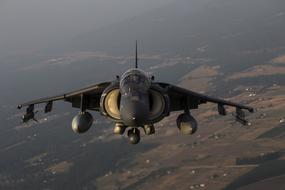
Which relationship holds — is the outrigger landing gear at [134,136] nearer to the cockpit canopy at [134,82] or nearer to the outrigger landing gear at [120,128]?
the outrigger landing gear at [120,128]

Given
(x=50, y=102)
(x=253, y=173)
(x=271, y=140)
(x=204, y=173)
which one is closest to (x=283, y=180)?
(x=253, y=173)

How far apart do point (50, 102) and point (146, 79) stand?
295 inches

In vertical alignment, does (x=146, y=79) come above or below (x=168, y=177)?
above

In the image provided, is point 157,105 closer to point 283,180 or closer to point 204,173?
point 283,180

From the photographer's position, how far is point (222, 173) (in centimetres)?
15425

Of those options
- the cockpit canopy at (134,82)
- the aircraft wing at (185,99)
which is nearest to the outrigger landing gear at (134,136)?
the cockpit canopy at (134,82)

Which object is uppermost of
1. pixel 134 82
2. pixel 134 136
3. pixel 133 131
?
pixel 134 82

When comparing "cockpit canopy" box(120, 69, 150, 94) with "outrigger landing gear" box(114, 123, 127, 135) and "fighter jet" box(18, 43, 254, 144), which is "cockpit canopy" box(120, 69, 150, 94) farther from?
"outrigger landing gear" box(114, 123, 127, 135)

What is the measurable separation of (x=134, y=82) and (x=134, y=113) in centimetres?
193

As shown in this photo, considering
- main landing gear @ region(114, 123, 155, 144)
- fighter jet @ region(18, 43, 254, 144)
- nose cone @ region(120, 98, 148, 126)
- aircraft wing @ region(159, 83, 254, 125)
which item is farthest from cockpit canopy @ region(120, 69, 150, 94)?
main landing gear @ region(114, 123, 155, 144)

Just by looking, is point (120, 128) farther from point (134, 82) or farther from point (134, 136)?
point (134, 82)

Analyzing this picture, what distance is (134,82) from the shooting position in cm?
2150

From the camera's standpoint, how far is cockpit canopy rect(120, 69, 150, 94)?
21266 millimetres

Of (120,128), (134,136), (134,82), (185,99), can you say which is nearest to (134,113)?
(134,82)
